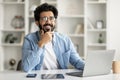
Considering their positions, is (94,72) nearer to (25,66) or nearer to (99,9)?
(25,66)

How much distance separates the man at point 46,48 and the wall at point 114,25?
8.05ft

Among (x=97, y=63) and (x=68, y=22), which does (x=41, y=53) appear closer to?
(x=97, y=63)

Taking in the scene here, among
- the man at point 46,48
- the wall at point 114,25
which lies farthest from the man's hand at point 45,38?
the wall at point 114,25

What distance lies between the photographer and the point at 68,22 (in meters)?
5.14

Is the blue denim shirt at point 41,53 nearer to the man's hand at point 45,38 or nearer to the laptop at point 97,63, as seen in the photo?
the man's hand at point 45,38

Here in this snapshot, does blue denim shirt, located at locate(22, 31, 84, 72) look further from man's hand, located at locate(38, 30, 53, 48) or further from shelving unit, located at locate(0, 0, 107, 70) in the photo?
shelving unit, located at locate(0, 0, 107, 70)

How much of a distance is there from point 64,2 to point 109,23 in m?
0.93

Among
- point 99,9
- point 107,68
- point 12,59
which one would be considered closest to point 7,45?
point 12,59

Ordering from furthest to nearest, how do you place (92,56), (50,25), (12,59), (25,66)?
(12,59) < (50,25) < (25,66) < (92,56)

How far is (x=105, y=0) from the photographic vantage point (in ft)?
15.9

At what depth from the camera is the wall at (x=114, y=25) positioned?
4973 millimetres

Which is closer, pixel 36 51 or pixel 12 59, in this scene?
pixel 36 51

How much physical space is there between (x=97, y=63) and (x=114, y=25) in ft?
10.1

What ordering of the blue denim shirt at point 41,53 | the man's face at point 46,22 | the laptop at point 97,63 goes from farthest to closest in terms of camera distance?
the man's face at point 46,22
the blue denim shirt at point 41,53
the laptop at point 97,63
